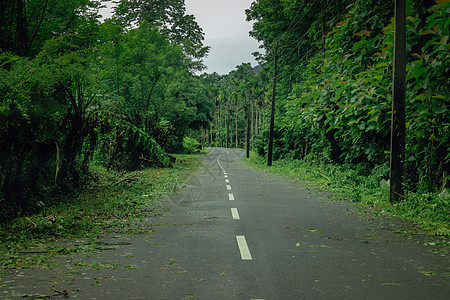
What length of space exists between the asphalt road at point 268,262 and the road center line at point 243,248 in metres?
0.01

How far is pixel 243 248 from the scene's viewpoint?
6.07 meters

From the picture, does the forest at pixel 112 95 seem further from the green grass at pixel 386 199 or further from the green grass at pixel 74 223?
the green grass at pixel 74 223

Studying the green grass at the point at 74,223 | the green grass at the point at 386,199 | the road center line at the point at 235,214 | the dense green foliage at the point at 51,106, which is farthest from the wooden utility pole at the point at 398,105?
the dense green foliage at the point at 51,106

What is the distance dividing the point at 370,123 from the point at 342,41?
4.00 metres

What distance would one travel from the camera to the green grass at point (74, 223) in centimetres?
577

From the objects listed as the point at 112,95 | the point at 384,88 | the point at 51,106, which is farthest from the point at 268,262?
the point at 112,95

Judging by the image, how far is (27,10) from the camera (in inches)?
401

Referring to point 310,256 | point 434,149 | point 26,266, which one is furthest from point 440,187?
point 26,266

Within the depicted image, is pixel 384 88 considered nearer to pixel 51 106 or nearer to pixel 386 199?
pixel 386 199

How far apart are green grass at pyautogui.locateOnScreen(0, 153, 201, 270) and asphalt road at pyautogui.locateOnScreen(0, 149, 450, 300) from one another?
0.63 metres

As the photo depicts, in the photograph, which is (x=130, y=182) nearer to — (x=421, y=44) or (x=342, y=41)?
(x=342, y=41)

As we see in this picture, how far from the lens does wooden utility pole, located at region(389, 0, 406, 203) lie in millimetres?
10086

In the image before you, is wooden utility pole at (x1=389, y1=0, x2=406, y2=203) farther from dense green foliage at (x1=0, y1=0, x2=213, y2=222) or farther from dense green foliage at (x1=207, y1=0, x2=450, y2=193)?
dense green foliage at (x1=0, y1=0, x2=213, y2=222)

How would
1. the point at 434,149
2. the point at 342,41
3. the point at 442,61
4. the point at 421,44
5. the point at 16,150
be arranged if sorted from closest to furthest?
the point at 16,150 < the point at 442,61 < the point at 434,149 < the point at 421,44 < the point at 342,41
